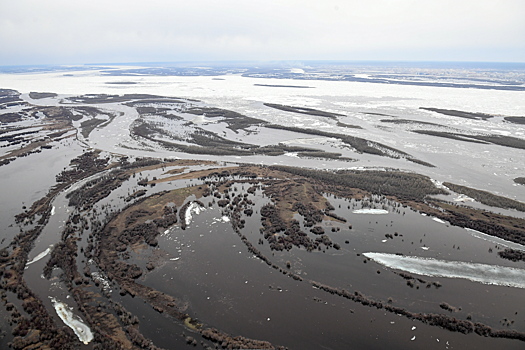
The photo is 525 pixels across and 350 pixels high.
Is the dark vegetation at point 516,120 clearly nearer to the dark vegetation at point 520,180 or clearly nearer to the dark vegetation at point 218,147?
the dark vegetation at point 520,180

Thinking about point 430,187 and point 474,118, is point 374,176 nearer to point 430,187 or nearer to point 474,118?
point 430,187

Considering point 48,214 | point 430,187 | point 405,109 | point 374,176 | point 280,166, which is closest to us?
point 48,214

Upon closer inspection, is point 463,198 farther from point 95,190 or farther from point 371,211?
point 95,190

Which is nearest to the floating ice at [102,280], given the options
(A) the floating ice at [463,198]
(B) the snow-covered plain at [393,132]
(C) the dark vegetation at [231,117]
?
(B) the snow-covered plain at [393,132]

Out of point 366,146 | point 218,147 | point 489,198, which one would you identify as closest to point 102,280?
point 489,198

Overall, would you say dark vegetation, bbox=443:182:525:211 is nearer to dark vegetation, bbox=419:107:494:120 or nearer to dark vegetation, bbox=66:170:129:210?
dark vegetation, bbox=66:170:129:210

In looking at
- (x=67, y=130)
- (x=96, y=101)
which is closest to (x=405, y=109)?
(x=67, y=130)

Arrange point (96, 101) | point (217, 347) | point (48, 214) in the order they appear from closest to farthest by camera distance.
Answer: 1. point (217, 347)
2. point (48, 214)
3. point (96, 101)

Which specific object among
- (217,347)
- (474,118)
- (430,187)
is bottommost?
(217,347)

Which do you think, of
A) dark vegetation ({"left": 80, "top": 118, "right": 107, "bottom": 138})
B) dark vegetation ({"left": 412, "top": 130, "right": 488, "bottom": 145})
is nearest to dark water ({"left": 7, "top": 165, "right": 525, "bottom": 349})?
dark vegetation ({"left": 412, "top": 130, "right": 488, "bottom": 145})
